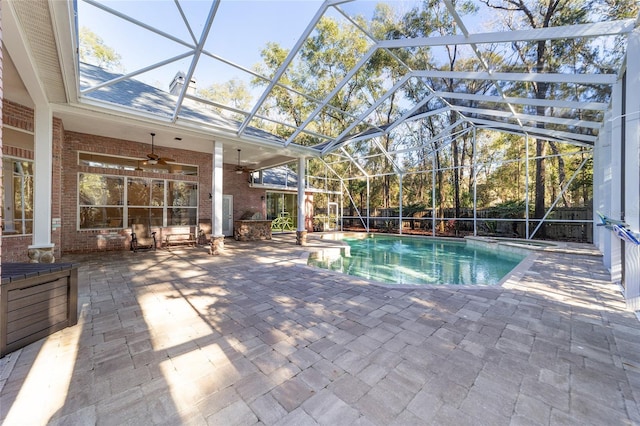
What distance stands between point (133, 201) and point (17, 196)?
277 centimetres

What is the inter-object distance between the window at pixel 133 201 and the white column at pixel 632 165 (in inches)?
407

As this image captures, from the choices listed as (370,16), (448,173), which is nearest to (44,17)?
(370,16)

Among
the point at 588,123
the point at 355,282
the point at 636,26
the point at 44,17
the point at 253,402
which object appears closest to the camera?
the point at 253,402

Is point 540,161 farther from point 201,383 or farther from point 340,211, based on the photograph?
point 201,383

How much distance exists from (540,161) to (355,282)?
11.4 meters

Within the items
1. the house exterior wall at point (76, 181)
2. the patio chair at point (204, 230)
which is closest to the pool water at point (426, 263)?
the patio chair at point (204, 230)

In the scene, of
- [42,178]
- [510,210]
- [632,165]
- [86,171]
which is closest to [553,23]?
[632,165]

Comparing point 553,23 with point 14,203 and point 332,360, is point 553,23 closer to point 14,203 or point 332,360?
point 332,360

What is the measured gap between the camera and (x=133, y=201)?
802 cm

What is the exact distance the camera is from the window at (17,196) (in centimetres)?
511

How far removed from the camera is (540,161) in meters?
11.1

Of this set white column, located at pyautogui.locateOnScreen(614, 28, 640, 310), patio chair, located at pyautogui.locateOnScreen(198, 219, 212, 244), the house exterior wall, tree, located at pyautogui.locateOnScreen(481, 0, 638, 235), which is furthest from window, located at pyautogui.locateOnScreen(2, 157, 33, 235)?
white column, located at pyautogui.locateOnScreen(614, 28, 640, 310)

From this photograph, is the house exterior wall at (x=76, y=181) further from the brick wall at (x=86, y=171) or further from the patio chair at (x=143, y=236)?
the patio chair at (x=143, y=236)

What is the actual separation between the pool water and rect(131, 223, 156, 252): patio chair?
508 cm
